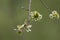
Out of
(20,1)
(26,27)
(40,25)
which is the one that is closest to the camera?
(26,27)

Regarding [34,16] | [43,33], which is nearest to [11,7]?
[43,33]

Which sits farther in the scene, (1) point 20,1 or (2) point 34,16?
(1) point 20,1

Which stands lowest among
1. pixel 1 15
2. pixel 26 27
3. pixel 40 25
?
pixel 26 27

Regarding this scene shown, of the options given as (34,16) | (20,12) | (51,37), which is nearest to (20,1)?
(20,12)

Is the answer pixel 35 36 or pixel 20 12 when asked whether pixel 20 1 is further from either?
pixel 35 36

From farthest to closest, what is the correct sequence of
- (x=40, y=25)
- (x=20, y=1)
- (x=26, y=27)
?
(x=40, y=25) < (x=20, y=1) < (x=26, y=27)

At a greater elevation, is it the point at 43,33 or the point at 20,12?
the point at 20,12
